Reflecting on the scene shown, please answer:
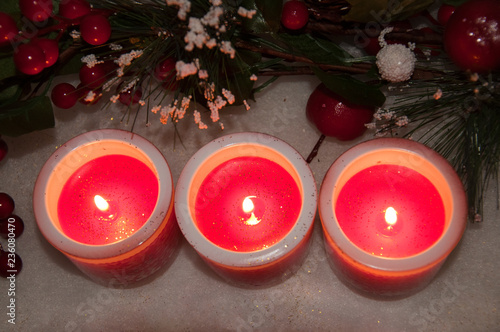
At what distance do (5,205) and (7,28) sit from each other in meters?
0.31

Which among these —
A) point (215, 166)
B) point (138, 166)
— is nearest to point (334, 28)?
point (215, 166)

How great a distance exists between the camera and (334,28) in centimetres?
86

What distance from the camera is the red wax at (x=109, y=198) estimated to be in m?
0.86

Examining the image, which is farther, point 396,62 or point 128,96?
point 128,96

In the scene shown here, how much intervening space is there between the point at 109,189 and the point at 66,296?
201 mm

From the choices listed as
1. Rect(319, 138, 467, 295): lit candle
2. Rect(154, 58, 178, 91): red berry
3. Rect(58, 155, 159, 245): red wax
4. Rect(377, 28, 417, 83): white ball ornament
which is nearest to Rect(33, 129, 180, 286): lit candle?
Rect(58, 155, 159, 245): red wax

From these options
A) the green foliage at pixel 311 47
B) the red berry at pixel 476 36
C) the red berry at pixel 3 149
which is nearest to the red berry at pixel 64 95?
the red berry at pixel 3 149

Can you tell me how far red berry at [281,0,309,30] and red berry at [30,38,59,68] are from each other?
37cm

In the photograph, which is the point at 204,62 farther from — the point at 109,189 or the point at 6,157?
the point at 6,157

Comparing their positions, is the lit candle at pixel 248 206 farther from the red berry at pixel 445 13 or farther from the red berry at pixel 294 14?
the red berry at pixel 445 13

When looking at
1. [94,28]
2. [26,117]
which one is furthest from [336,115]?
[26,117]

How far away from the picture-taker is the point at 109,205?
88 cm

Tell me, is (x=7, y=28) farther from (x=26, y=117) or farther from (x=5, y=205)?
(x=5, y=205)

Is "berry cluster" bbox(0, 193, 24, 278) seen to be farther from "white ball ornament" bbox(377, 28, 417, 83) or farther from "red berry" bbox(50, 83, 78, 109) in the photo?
"white ball ornament" bbox(377, 28, 417, 83)
